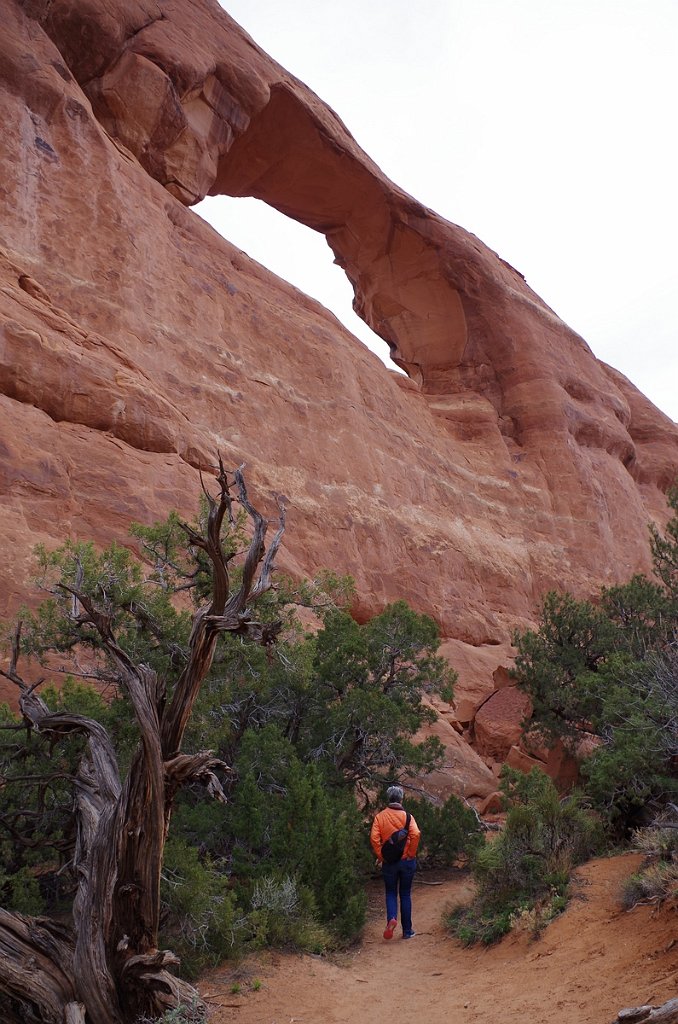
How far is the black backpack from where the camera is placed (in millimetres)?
8570

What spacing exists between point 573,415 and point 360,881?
2455 cm

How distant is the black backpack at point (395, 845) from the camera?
8.57 metres

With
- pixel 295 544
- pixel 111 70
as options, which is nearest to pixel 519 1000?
pixel 295 544

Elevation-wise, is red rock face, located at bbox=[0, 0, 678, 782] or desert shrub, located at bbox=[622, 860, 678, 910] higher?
red rock face, located at bbox=[0, 0, 678, 782]

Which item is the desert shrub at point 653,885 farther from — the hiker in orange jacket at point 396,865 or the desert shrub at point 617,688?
the hiker in orange jacket at point 396,865

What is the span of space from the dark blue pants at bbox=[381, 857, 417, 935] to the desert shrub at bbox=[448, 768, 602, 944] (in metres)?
0.53

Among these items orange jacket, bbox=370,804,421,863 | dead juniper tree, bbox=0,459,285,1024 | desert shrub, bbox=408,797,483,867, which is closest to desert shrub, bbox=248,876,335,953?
orange jacket, bbox=370,804,421,863

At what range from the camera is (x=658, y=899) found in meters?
6.79

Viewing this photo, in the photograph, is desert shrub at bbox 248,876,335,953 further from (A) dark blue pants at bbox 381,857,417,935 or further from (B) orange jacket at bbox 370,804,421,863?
(B) orange jacket at bbox 370,804,421,863

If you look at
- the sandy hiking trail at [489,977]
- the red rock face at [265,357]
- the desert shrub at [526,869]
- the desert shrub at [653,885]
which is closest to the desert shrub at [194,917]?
the sandy hiking trail at [489,977]

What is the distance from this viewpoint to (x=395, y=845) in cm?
858

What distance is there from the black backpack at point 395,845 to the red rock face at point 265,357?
648 cm

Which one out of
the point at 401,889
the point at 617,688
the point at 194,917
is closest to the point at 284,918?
the point at 194,917

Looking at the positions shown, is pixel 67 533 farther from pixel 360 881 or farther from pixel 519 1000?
pixel 519 1000
